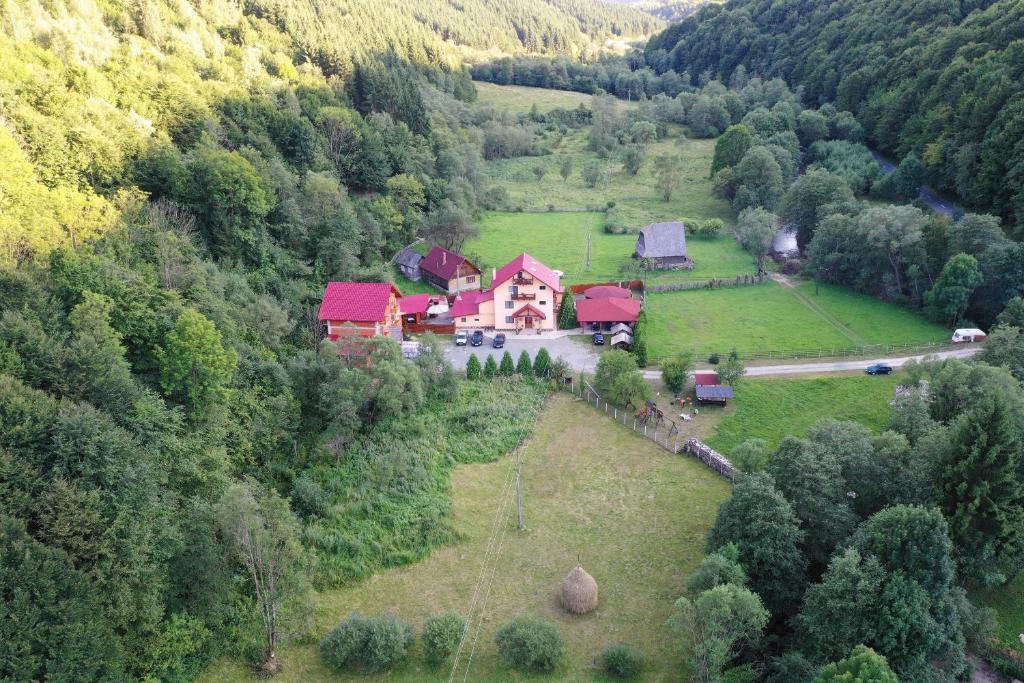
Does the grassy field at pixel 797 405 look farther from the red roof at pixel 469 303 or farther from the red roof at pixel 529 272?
the red roof at pixel 469 303

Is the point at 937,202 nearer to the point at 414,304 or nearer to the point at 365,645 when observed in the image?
the point at 414,304

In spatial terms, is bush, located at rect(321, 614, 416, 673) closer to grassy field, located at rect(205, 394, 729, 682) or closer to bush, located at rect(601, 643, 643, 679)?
grassy field, located at rect(205, 394, 729, 682)

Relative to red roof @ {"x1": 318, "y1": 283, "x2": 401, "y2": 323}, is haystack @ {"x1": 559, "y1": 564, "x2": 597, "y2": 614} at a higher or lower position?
lower

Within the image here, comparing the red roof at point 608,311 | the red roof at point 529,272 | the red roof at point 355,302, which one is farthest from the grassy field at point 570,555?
the red roof at point 355,302

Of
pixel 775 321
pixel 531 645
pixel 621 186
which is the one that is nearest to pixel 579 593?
pixel 531 645

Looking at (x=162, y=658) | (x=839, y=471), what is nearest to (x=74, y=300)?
(x=162, y=658)

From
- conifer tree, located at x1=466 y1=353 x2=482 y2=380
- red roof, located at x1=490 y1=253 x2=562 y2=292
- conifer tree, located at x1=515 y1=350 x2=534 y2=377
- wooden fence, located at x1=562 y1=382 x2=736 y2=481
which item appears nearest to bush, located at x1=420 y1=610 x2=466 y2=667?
wooden fence, located at x1=562 y1=382 x2=736 y2=481
